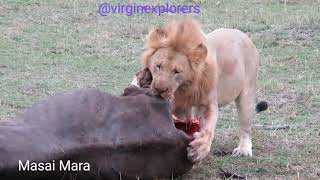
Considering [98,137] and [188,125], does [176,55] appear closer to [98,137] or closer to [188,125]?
[188,125]

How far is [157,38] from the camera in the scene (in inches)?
180

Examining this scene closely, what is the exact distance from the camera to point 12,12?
462 inches

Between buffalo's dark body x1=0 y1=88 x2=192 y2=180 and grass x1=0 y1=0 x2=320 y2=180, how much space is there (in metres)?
0.56

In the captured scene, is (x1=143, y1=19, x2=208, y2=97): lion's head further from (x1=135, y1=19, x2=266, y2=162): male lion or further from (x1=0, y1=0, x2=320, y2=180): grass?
(x1=0, y1=0, x2=320, y2=180): grass

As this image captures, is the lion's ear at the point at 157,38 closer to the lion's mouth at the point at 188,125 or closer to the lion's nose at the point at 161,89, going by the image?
the lion's nose at the point at 161,89

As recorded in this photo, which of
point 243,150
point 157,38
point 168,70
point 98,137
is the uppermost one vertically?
point 157,38

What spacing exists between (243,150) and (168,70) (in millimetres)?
1201

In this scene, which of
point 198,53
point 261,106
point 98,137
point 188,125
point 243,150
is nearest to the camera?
point 98,137

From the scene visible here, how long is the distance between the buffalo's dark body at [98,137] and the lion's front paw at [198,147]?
39mm

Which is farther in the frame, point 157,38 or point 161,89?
point 157,38

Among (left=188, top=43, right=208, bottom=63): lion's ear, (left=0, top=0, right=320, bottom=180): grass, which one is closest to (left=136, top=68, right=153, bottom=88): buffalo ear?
(left=188, top=43, right=208, bottom=63): lion's ear

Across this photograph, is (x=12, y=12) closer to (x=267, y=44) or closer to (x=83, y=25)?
(x=83, y=25)

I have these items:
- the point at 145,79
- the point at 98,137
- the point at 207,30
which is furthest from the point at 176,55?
the point at 207,30

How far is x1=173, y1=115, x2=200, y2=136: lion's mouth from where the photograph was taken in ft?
15.1
